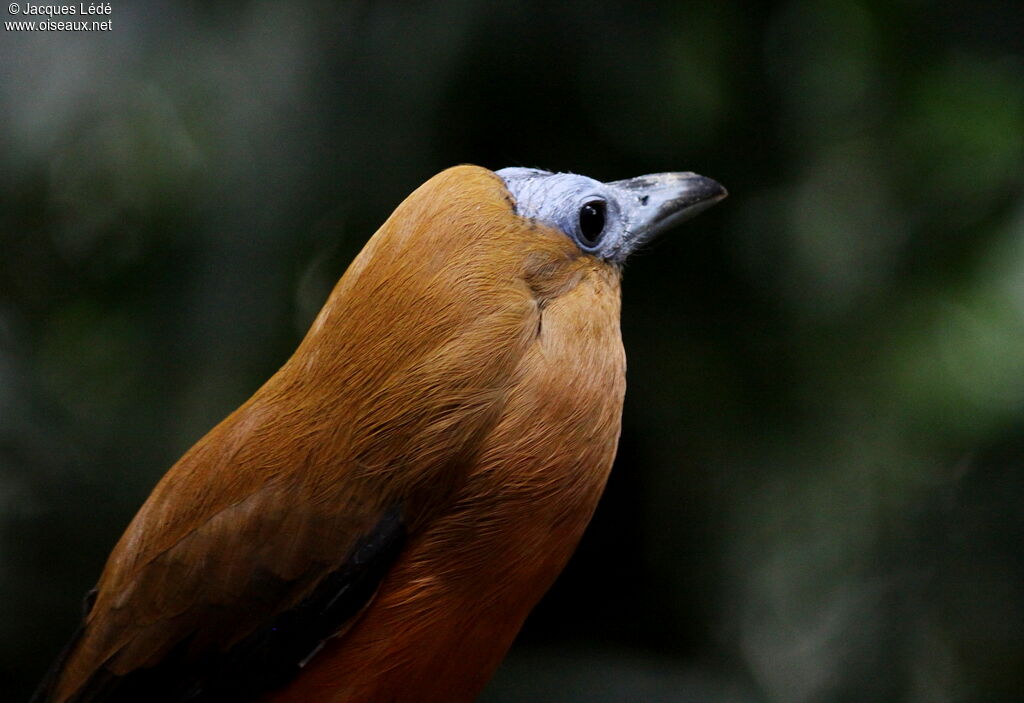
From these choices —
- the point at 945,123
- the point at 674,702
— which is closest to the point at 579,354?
the point at 674,702

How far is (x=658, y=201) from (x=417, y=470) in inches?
27.5

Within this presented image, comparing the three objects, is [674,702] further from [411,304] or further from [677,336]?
[411,304]

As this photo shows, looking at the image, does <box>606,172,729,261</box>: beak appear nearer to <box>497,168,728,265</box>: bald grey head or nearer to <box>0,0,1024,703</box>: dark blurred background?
<box>497,168,728,265</box>: bald grey head

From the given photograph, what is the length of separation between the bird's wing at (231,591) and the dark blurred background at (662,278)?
3.41 ft

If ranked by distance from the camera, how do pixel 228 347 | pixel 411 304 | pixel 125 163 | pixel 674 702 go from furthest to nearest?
pixel 125 163
pixel 228 347
pixel 674 702
pixel 411 304

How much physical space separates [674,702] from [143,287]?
1715 mm

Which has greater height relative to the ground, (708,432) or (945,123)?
(945,123)

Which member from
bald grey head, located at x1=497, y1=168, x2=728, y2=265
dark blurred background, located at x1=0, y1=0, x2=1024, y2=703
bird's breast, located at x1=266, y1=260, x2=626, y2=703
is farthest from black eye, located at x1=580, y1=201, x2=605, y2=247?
dark blurred background, located at x1=0, y1=0, x2=1024, y2=703

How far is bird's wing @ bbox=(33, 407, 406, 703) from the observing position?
1.51 meters

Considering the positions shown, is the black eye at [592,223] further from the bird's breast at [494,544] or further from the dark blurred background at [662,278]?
the dark blurred background at [662,278]

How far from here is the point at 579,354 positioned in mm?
1575

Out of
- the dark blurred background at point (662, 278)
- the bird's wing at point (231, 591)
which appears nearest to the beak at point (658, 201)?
the bird's wing at point (231, 591)

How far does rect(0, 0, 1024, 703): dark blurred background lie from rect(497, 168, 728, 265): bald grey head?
0.94m

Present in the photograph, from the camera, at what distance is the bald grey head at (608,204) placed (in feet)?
5.59
